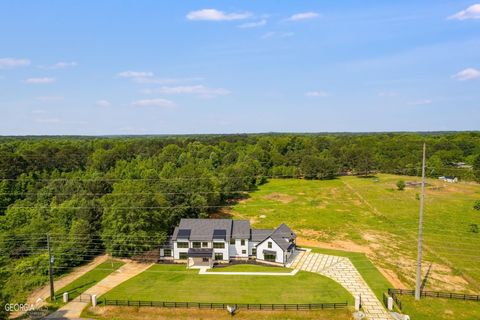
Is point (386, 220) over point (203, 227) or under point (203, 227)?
under

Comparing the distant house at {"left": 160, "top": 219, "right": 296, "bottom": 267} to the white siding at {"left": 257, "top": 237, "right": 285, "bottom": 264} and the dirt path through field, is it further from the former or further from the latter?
the dirt path through field

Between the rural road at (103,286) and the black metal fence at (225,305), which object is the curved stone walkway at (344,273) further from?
the rural road at (103,286)

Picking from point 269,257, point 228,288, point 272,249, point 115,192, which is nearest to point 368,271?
point 272,249

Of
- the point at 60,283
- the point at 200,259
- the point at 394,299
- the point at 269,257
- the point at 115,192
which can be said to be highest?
the point at 115,192

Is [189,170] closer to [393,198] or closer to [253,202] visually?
[253,202]

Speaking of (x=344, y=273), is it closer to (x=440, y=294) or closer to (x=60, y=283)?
(x=440, y=294)

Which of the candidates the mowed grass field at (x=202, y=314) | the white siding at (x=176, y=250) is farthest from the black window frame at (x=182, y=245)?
the mowed grass field at (x=202, y=314)

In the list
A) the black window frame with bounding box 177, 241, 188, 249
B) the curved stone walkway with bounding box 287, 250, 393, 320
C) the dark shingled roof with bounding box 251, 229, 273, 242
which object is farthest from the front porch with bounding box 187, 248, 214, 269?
the curved stone walkway with bounding box 287, 250, 393, 320

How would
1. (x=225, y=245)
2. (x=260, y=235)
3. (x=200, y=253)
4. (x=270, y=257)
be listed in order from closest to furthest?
(x=200, y=253), (x=270, y=257), (x=225, y=245), (x=260, y=235)
